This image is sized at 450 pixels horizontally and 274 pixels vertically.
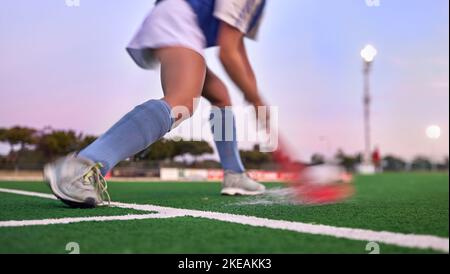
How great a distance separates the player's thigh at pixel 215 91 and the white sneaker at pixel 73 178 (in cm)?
118

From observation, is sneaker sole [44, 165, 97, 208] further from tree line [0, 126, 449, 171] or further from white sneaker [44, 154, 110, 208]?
tree line [0, 126, 449, 171]

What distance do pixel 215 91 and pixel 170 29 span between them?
90 centimetres

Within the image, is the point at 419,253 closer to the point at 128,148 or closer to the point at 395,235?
the point at 395,235

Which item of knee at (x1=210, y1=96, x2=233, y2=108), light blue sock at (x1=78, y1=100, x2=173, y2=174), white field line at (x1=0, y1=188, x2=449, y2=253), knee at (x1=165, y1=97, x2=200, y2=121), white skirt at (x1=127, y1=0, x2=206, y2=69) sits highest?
white skirt at (x1=127, y1=0, x2=206, y2=69)

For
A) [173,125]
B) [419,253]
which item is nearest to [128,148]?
[173,125]

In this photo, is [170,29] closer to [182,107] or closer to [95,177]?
[182,107]

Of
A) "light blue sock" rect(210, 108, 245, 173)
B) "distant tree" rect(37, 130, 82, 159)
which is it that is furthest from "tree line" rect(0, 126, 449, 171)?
"light blue sock" rect(210, 108, 245, 173)

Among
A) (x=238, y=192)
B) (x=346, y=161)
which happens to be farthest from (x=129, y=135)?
(x=346, y=161)

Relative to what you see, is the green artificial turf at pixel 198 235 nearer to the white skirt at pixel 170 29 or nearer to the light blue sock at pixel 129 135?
the light blue sock at pixel 129 135

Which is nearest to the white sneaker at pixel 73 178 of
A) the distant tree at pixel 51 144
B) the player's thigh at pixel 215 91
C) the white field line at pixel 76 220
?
the white field line at pixel 76 220

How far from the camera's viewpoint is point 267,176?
17.0 meters

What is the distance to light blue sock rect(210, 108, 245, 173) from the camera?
3.27m

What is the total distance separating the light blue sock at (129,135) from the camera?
1.98 meters

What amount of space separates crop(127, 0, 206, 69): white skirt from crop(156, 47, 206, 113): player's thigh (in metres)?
0.05
